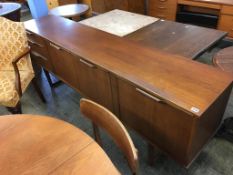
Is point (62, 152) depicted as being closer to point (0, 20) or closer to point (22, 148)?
point (22, 148)

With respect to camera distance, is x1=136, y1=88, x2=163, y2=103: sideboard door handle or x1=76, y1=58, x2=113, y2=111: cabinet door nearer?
x1=136, y1=88, x2=163, y2=103: sideboard door handle

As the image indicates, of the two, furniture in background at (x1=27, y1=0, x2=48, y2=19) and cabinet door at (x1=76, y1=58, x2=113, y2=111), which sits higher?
furniture in background at (x1=27, y1=0, x2=48, y2=19)

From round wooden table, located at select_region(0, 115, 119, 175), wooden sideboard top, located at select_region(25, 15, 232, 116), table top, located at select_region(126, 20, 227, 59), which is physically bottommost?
table top, located at select_region(126, 20, 227, 59)

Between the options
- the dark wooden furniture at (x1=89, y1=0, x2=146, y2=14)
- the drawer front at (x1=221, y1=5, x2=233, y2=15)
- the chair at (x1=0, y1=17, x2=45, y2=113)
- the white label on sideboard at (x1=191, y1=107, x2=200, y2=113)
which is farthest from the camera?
the dark wooden furniture at (x1=89, y1=0, x2=146, y2=14)

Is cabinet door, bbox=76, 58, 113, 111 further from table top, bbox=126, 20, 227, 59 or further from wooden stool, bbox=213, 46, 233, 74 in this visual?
wooden stool, bbox=213, 46, 233, 74

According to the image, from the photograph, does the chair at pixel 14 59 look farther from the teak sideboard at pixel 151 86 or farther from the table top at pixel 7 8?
the table top at pixel 7 8

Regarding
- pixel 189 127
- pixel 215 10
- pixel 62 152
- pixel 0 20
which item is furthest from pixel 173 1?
pixel 62 152

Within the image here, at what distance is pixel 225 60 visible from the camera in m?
1.46

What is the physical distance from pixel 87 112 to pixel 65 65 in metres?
0.93

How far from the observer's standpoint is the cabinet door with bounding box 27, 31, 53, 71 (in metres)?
1.98

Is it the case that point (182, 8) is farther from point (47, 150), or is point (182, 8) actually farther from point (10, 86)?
point (47, 150)

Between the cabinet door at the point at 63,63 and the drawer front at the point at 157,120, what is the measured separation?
1.94 feet

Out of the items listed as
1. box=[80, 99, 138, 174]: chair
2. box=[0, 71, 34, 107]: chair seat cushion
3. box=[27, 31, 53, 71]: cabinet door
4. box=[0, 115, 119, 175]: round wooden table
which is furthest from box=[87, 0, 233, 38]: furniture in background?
box=[0, 115, 119, 175]: round wooden table

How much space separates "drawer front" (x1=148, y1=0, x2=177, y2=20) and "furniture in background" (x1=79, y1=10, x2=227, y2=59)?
4.23 ft
